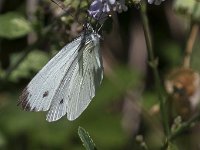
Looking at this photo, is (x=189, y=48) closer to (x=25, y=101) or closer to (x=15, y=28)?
(x=15, y=28)

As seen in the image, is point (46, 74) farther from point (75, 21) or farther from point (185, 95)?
point (185, 95)

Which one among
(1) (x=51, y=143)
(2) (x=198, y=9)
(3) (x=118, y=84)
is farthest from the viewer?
(3) (x=118, y=84)

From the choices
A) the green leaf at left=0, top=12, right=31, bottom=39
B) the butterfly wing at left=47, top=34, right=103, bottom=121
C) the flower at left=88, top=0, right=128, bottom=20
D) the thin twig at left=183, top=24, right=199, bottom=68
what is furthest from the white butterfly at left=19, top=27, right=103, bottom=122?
the thin twig at left=183, top=24, right=199, bottom=68

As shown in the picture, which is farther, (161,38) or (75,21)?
(161,38)

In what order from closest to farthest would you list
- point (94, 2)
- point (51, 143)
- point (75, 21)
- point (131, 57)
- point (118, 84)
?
point (94, 2) < point (75, 21) < point (51, 143) < point (118, 84) < point (131, 57)

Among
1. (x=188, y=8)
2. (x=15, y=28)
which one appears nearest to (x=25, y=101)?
(x=15, y=28)

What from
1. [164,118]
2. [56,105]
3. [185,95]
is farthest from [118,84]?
[56,105]

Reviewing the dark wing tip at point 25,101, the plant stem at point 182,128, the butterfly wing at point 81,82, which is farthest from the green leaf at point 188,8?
the dark wing tip at point 25,101

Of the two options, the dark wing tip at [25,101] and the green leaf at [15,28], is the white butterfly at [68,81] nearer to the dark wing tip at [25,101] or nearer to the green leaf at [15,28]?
the dark wing tip at [25,101]
